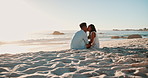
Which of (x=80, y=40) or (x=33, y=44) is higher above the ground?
(x=33, y=44)

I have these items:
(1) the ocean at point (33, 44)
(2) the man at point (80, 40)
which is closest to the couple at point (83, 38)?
(2) the man at point (80, 40)

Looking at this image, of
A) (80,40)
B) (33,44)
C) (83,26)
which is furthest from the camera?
(33,44)

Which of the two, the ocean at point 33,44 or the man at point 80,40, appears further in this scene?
the ocean at point 33,44

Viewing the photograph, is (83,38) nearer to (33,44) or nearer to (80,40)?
(80,40)

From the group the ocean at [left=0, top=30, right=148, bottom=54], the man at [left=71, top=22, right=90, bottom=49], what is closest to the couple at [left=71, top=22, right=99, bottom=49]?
the man at [left=71, top=22, right=90, bottom=49]

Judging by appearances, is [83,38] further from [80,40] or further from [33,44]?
Result: [33,44]

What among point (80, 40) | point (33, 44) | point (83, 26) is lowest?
point (80, 40)

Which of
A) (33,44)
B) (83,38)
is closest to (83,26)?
(83,38)

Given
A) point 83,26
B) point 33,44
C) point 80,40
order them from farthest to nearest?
point 33,44 < point 83,26 < point 80,40

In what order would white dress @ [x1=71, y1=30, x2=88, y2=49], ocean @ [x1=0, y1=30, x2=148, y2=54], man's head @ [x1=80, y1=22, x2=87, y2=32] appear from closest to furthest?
white dress @ [x1=71, y1=30, x2=88, y2=49] < man's head @ [x1=80, y1=22, x2=87, y2=32] < ocean @ [x1=0, y1=30, x2=148, y2=54]

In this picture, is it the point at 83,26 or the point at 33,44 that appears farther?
the point at 33,44

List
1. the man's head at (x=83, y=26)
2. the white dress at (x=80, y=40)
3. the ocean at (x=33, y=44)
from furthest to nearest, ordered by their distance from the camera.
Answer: the ocean at (x=33, y=44) < the man's head at (x=83, y=26) < the white dress at (x=80, y=40)

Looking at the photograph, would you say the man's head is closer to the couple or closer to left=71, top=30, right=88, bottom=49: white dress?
the couple

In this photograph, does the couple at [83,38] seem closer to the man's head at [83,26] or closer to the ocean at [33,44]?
the man's head at [83,26]
